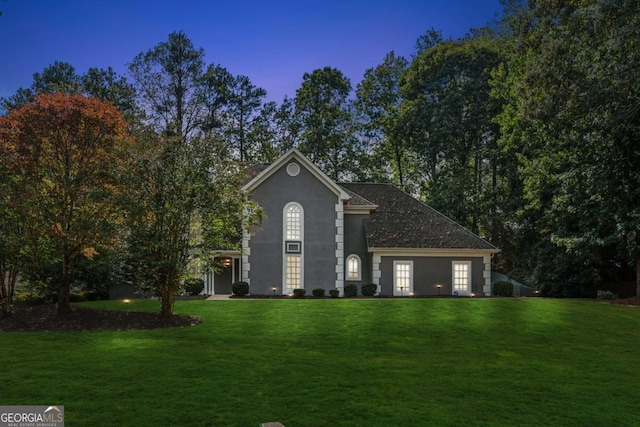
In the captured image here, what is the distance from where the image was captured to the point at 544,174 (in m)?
27.8

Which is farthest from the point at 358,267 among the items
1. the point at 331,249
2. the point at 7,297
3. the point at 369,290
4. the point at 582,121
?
the point at 7,297

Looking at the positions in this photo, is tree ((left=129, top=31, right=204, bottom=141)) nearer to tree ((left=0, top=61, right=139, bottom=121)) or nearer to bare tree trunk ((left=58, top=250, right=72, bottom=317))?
tree ((left=0, top=61, right=139, bottom=121))

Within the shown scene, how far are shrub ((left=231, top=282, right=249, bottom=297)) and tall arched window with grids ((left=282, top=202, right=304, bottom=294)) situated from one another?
7.20 ft

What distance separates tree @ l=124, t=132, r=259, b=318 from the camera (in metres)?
17.1

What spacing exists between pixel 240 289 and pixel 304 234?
4.56 metres

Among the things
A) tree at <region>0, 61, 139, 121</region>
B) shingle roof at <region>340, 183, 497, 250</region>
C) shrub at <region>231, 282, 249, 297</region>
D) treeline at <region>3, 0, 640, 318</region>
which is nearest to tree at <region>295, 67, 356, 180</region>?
treeline at <region>3, 0, 640, 318</region>

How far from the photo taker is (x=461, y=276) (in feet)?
101

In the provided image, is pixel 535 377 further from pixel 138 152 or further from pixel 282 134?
pixel 282 134

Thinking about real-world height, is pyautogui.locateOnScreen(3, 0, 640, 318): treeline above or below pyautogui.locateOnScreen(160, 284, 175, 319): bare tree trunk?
above

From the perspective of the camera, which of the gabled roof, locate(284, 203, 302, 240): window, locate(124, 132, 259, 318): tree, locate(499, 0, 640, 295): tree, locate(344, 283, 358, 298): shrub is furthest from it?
locate(284, 203, 302, 240): window

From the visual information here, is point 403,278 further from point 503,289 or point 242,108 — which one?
point 242,108

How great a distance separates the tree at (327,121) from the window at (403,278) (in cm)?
1716

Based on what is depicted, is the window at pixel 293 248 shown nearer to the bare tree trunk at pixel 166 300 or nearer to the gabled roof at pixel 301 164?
the gabled roof at pixel 301 164

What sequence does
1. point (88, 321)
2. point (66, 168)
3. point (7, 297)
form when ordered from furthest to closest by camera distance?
point (7, 297)
point (66, 168)
point (88, 321)
